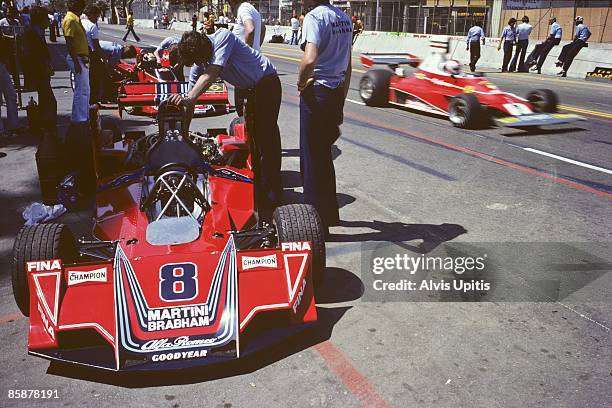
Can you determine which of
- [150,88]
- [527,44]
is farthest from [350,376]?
[527,44]

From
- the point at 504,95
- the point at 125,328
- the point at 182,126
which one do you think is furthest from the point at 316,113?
the point at 504,95

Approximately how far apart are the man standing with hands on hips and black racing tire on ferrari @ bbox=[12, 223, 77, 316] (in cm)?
205

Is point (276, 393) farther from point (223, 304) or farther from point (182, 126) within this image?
point (182, 126)

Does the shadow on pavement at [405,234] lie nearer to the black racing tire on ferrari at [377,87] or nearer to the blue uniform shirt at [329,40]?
the blue uniform shirt at [329,40]

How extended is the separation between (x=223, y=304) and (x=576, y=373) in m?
1.95

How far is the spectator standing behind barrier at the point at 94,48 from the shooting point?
9523mm

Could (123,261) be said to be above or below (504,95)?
below

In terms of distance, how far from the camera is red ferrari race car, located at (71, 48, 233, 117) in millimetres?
10117

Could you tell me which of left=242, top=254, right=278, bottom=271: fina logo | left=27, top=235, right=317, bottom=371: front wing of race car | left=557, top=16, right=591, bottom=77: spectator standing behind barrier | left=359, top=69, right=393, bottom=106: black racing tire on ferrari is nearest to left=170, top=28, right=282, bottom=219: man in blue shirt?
left=242, top=254, right=278, bottom=271: fina logo

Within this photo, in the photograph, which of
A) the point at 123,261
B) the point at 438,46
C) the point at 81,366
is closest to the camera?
the point at 81,366

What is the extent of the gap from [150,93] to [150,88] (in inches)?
4.1

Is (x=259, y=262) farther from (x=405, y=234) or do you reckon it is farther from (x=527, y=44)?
(x=527, y=44)

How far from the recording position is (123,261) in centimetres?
329

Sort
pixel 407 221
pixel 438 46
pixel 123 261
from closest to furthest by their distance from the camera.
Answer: pixel 123 261, pixel 407 221, pixel 438 46
